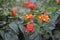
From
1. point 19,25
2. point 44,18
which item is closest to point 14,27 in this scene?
point 19,25

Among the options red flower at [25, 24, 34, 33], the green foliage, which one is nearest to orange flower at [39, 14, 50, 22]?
the green foliage

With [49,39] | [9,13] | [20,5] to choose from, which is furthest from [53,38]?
[20,5]

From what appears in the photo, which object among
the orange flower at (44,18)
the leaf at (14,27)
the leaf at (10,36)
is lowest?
the leaf at (10,36)

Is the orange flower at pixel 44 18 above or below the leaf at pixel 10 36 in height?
above

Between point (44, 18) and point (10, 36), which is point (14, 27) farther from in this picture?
point (44, 18)

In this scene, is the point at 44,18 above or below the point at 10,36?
above

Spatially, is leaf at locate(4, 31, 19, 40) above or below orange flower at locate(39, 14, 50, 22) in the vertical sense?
below

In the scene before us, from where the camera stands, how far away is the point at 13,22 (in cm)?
217

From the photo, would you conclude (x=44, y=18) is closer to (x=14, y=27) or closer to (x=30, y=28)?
(x=30, y=28)

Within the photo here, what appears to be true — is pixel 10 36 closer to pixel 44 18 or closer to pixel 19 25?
pixel 19 25

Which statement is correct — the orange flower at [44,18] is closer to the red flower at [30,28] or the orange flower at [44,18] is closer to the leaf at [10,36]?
the red flower at [30,28]

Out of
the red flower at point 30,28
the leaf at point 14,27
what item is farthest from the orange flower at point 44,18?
the leaf at point 14,27

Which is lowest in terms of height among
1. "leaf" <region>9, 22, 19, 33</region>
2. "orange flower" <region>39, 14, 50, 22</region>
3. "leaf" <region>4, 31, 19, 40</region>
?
"leaf" <region>4, 31, 19, 40</region>

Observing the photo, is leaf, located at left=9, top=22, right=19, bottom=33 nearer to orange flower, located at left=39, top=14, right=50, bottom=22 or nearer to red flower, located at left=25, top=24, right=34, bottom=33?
red flower, located at left=25, top=24, right=34, bottom=33
